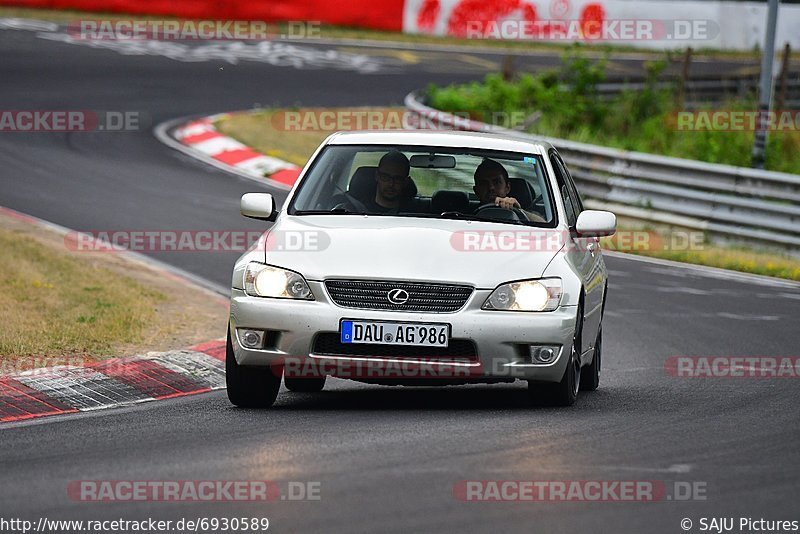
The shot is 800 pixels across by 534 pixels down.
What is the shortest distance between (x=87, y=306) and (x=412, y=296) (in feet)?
14.6

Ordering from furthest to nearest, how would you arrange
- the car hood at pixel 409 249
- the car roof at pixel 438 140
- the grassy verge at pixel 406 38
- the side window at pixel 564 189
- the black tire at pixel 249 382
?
the grassy verge at pixel 406 38, the side window at pixel 564 189, the car roof at pixel 438 140, the black tire at pixel 249 382, the car hood at pixel 409 249

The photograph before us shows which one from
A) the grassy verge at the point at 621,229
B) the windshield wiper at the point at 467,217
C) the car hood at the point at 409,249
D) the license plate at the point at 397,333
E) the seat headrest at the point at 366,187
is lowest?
the grassy verge at the point at 621,229

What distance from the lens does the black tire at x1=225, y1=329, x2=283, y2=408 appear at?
8.61m

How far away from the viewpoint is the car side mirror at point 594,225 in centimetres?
918

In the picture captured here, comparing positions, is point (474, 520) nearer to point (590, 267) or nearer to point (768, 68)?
point (590, 267)

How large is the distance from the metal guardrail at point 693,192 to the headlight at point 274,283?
10.2m

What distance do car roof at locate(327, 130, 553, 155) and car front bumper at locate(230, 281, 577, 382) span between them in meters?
1.61

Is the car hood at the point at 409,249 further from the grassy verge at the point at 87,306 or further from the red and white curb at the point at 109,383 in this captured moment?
the grassy verge at the point at 87,306

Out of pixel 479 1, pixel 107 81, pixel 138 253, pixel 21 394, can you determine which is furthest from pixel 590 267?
pixel 479 1

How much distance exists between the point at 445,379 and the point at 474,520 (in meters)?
2.55

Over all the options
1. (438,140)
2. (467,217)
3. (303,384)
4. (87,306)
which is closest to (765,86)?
(87,306)

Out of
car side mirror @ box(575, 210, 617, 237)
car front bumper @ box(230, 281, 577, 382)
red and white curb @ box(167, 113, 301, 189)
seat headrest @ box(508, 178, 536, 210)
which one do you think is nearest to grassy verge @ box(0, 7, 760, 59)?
red and white curb @ box(167, 113, 301, 189)

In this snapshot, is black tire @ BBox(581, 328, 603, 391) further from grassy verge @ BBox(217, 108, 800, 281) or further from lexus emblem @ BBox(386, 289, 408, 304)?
grassy verge @ BBox(217, 108, 800, 281)

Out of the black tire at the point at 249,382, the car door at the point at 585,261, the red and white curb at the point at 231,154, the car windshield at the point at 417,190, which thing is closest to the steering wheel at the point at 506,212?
the car windshield at the point at 417,190
